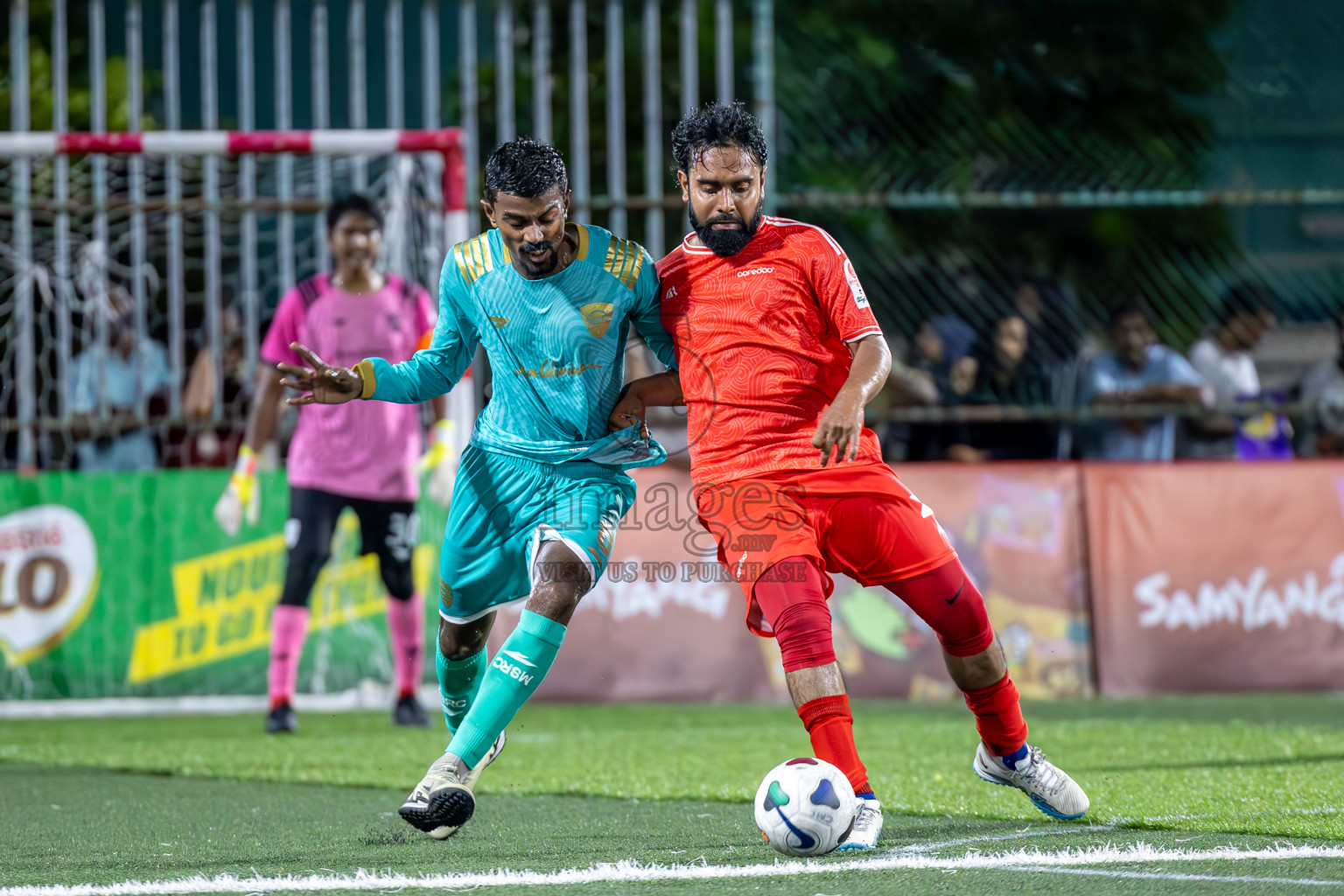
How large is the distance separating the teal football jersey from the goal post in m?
3.93

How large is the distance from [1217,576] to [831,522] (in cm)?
543

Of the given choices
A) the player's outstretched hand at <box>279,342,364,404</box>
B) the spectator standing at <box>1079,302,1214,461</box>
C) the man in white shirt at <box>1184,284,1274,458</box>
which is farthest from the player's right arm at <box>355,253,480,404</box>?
the man in white shirt at <box>1184,284,1274,458</box>

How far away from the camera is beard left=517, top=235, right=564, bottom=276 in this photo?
4.64 meters

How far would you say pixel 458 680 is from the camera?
5.18m

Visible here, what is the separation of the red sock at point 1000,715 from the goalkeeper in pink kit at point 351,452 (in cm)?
403

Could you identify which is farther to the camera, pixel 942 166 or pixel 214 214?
pixel 942 166

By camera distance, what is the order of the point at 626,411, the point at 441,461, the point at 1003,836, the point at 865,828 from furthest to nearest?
1. the point at 441,461
2. the point at 626,411
3. the point at 1003,836
4. the point at 865,828

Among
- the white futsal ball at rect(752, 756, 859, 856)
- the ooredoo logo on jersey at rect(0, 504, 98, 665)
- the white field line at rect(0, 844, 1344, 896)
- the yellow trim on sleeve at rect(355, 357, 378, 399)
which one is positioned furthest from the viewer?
the ooredoo logo on jersey at rect(0, 504, 98, 665)

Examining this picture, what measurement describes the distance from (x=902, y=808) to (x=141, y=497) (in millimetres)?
5672

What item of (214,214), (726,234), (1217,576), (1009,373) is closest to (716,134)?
(726,234)

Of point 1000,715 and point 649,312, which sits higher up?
point 649,312

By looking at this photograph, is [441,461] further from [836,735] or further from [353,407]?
[836,735]

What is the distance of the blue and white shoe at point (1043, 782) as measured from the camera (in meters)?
4.56

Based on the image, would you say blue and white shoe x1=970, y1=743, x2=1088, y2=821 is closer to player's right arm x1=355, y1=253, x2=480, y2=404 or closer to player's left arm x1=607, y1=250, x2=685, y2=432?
player's left arm x1=607, y1=250, x2=685, y2=432
